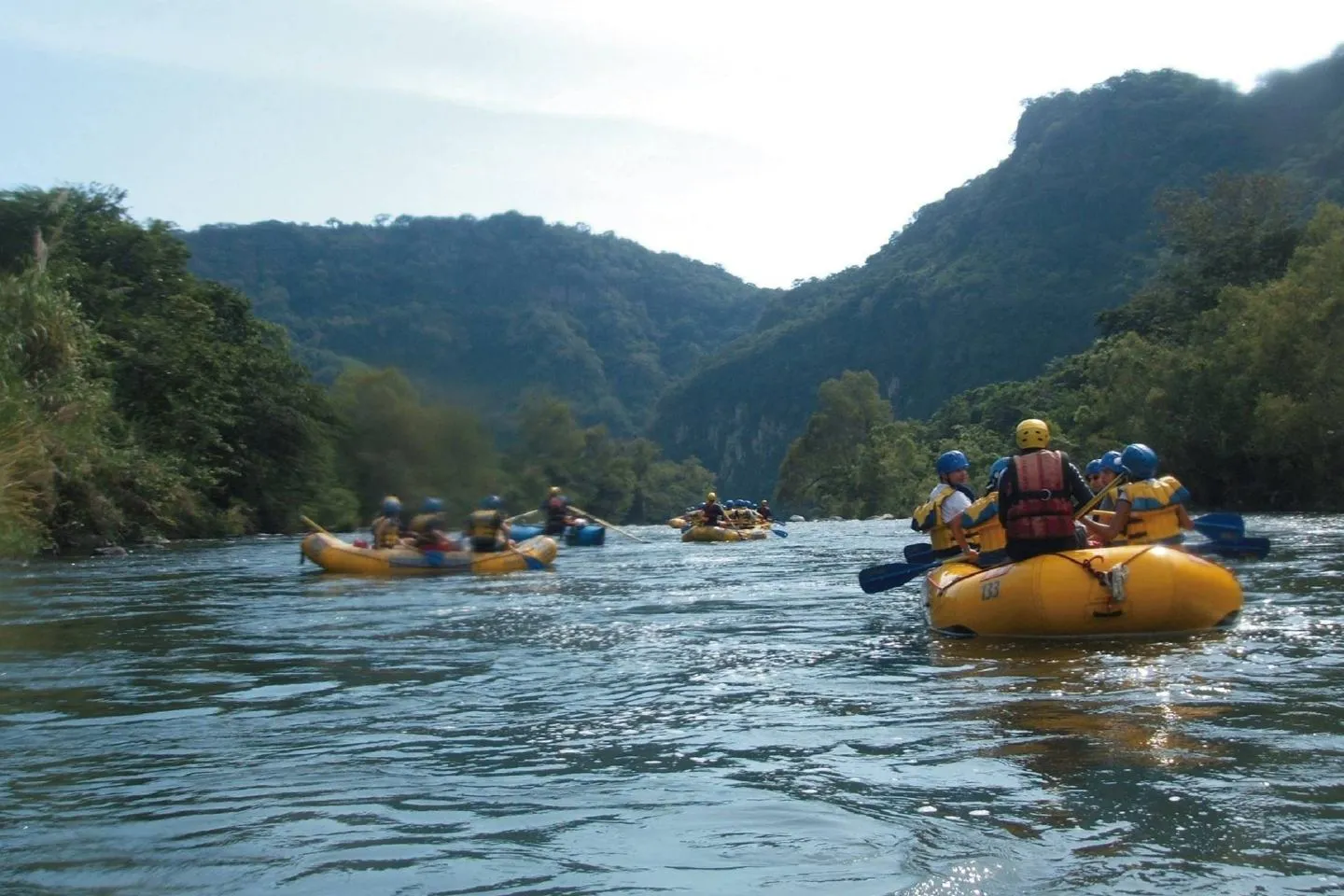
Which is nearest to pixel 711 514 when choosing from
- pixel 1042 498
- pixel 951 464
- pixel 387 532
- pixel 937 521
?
pixel 387 532

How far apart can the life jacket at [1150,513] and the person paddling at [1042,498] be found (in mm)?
1656

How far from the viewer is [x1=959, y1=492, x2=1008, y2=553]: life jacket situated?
1035cm

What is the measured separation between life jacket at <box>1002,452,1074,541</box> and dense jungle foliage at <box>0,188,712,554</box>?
442 inches

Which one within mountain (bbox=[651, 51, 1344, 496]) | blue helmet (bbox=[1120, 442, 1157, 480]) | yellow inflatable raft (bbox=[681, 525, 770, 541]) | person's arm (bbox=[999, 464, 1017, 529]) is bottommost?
yellow inflatable raft (bbox=[681, 525, 770, 541])

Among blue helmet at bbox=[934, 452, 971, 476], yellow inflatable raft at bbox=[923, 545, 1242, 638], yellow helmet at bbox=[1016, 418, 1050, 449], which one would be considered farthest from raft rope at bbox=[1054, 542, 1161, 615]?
blue helmet at bbox=[934, 452, 971, 476]

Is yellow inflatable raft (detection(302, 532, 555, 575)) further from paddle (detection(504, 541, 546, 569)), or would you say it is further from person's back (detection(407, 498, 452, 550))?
person's back (detection(407, 498, 452, 550))

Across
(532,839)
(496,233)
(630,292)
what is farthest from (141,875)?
(630,292)

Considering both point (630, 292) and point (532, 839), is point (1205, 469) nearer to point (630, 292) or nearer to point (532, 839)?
point (532, 839)

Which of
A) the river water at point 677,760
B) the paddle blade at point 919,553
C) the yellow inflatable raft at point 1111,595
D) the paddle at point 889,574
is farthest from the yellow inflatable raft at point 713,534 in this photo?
the yellow inflatable raft at point 1111,595

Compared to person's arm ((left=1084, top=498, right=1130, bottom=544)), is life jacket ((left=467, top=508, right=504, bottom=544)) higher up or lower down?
lower down

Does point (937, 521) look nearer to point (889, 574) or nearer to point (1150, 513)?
point (889, 574)

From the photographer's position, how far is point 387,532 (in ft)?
66.1

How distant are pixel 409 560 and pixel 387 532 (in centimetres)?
137

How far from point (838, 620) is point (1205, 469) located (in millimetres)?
33093
